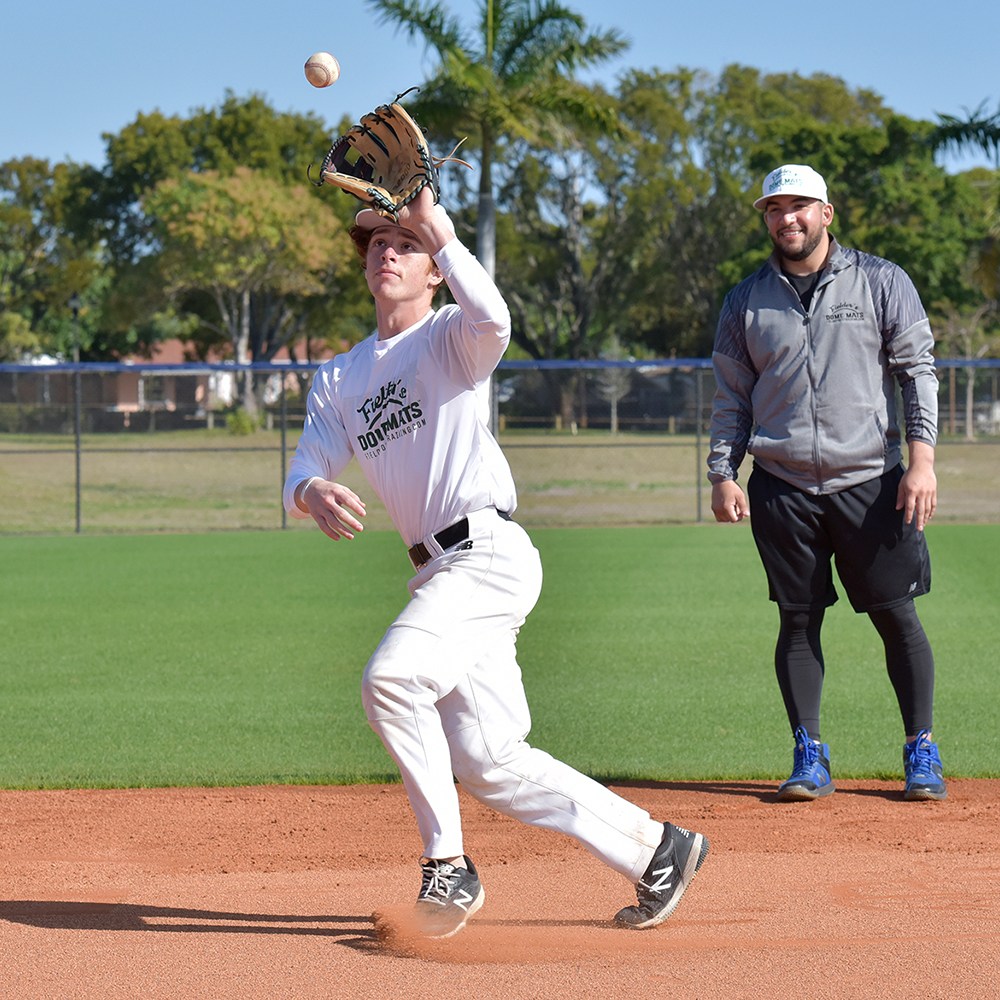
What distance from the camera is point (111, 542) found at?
15.5m

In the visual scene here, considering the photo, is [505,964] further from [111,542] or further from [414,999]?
[111,542]

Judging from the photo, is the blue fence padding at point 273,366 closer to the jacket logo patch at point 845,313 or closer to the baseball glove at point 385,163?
the jacket logo patch at point 845,313

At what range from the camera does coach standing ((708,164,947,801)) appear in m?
4.58

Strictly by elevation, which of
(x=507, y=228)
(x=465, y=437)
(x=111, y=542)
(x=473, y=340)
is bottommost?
(x=111, y=542)

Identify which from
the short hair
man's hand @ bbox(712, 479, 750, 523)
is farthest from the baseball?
man's hand @ bbox(712, 479, 750, 523)

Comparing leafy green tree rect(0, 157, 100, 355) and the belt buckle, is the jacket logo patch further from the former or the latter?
leafy green tree rect(0, 157, 100, 355)

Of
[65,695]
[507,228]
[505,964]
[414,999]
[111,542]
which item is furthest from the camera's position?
[507,228]

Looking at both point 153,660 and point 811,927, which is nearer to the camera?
point 811,927

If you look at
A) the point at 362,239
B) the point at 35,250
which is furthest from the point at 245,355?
the point at 362,239

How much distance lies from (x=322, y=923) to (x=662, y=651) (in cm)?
474

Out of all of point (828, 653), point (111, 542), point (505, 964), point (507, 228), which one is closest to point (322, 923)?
point (505, 964)

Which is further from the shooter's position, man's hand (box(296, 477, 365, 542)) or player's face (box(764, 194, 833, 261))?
player's face (box(764, 194, 833, 261))

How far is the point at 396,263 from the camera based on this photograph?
3.33m

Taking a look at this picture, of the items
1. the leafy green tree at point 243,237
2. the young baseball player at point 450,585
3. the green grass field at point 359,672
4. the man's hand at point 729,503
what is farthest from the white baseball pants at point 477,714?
the leafy green tree at point 243,237
